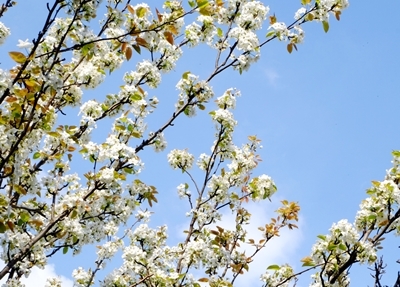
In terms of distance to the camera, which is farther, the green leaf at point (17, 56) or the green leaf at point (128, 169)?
the green leaf at point (128, 169)

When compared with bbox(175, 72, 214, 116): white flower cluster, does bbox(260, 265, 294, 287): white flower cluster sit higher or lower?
lower

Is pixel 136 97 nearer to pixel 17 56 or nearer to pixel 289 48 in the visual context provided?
pixel 17 56

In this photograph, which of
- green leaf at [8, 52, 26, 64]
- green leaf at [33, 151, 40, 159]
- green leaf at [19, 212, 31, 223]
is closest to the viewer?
green leaf at [8, 52, 26, 64]

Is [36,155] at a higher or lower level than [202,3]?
lower

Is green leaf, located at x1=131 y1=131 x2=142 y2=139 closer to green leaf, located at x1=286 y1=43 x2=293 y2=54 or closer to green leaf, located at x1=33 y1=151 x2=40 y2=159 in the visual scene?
green leaf, located at x1=33 y1=151 x2=40 y2=159

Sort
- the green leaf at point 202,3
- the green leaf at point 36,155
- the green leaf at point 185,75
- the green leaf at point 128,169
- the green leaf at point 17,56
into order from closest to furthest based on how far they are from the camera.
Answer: the green leaf at point 17,56, the green leaf at point 202,3, the green leaf at point 36,155, the green leaf at point 128,169, the green leaf at point 185,75

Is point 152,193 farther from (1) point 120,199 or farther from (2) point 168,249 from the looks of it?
(2) point 168,249

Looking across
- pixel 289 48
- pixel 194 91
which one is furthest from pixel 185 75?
pixel 289 48

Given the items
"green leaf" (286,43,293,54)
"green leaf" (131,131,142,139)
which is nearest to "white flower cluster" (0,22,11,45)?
"green leaf" (131,131,142,139)

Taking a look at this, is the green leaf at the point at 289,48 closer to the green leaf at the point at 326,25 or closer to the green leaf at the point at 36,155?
the green leaf at the point at 326,25

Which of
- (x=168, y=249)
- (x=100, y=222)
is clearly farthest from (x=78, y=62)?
(x=168, y=249)

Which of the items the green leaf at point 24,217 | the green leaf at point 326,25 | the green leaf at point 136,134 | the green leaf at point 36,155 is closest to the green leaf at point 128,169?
the green leaf at point 136,134

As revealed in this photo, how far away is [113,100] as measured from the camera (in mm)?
4699

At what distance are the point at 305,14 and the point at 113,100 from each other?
2463 mm
